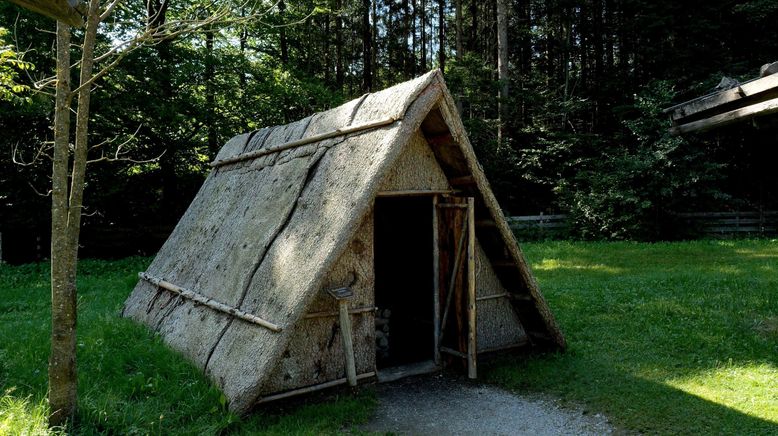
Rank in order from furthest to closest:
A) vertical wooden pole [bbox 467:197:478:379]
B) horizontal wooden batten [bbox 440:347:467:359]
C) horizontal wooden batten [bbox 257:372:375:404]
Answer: horizontal wooden batten [bbox 440:347:467:359], vertical wooden pole [bbox 467:197:478:379], horizontal wooden batten [bbox 257:372:375:404]

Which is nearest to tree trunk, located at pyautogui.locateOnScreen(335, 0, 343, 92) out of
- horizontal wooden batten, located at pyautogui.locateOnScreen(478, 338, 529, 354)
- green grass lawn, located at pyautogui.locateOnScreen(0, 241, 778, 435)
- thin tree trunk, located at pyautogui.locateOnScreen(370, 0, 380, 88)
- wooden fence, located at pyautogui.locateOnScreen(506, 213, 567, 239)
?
Result: thin tree trunk, located at pyautogui.locateOnScreen(370, 0, 380, 88)

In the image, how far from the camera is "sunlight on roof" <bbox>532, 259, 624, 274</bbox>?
13.2m

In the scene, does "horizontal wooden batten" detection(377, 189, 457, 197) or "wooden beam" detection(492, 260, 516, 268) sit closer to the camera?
"horizontal wooden batten" detection(377, 189, 457, 197)

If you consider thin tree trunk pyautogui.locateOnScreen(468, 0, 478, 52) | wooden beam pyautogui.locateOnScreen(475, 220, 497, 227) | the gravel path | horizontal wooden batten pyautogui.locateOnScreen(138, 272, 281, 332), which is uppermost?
thin tree trunk pyautogui.locateOnScreen(468, 0, 478, 52)

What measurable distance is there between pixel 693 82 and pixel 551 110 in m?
5.52

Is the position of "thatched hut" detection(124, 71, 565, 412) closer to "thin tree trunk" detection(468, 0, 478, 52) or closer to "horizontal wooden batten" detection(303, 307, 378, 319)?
"horizontal wooden batten" detection(303, 307, 378, 319)

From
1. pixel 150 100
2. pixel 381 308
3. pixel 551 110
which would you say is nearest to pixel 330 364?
pixel 381 308

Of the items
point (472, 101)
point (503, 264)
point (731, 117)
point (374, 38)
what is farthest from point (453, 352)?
point (374, 38)

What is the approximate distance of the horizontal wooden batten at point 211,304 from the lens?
201 inches

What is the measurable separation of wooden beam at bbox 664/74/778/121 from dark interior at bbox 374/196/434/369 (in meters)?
3.51

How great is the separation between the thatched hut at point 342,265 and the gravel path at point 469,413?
351mm

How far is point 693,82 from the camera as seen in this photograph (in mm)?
21344

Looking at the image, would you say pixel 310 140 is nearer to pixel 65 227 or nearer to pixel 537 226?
pixel 65 227

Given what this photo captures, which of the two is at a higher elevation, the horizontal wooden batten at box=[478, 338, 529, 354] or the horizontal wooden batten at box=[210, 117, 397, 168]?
the horizontal wooden batten at box=[210, 117, 397, 168]
